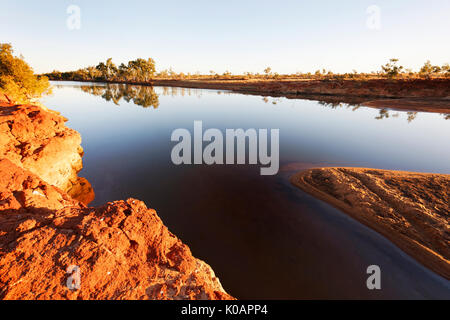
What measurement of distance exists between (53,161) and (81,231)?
900 centimetres

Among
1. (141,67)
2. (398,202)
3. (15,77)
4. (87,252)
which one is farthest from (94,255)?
(141,67)

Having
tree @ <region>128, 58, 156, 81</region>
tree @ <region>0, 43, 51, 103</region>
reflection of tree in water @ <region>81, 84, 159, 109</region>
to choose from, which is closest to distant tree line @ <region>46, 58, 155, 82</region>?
tree @ <region>128, 58, 156, 81</region>

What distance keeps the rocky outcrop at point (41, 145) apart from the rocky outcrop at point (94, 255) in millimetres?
4595

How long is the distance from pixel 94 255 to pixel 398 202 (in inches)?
494

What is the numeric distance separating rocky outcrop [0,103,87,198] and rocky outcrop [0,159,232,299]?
4.59 m

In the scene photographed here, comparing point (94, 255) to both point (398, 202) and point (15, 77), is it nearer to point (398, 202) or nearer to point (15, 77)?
point (398, 202)

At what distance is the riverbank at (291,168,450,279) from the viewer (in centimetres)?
641

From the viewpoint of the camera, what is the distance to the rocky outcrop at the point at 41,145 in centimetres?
862

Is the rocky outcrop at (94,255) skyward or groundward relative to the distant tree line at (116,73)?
groundward

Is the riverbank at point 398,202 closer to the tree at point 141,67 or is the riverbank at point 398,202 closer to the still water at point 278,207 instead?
the still water at point 278,207

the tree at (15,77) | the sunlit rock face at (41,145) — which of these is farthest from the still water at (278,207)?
the tree at (15,77)

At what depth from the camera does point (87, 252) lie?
3574 mm

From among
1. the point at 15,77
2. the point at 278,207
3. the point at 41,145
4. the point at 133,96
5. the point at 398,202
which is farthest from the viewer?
the point at 133,96
